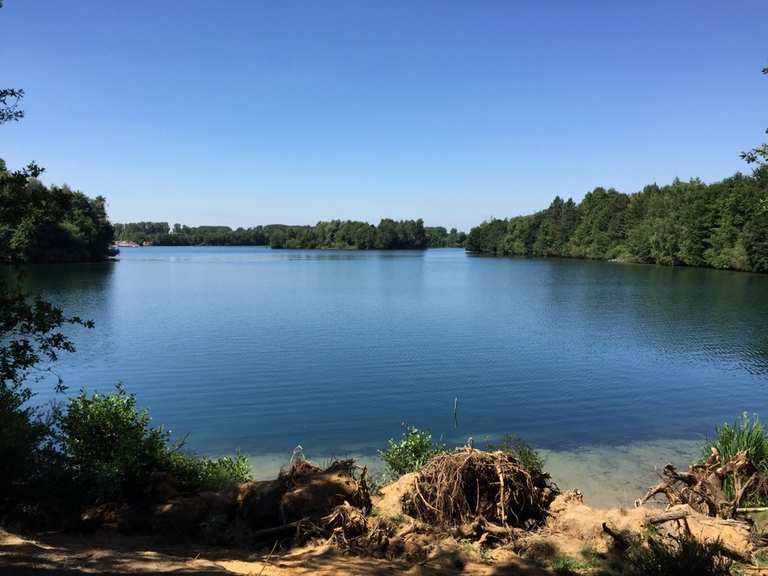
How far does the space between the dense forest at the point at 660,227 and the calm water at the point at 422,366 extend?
4059cm

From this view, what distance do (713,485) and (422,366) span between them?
17472 mm

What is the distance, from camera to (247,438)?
56.5ft

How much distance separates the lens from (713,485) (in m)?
9.55

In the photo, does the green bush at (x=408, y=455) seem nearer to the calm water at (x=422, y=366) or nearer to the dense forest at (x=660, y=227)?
the calm water at (x=422, y=366)

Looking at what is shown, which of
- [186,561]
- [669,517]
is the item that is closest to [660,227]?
[669,517]

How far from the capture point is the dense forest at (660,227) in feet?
287

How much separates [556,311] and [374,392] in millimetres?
28749

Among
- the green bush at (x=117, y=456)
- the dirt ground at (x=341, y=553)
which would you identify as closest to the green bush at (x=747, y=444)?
the dirt ground at (x=341, y=553)

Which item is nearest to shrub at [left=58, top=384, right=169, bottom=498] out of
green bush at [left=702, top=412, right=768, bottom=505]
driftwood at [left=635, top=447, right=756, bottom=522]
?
driftwood at [left=635, top=447, right=756, bottom=522]

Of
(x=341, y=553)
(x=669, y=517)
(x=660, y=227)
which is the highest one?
(x=660, y=227)

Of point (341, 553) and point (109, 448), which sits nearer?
point (341, 553)

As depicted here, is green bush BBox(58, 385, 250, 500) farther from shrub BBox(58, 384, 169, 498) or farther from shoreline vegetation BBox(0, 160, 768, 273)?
shoreline vegetation BBox(0, 160, 768, 273)

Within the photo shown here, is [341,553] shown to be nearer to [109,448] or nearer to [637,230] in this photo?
[109,448]

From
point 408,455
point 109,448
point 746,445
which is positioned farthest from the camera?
point 408,455
